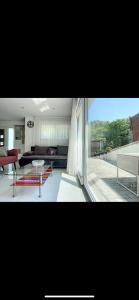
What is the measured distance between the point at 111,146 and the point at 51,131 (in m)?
6.17

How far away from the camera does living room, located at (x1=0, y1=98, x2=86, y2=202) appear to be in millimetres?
3608

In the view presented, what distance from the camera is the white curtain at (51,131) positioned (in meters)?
8.59

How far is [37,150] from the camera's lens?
771 cm

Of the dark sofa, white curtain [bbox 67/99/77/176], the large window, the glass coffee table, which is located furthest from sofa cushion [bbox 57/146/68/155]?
the large window

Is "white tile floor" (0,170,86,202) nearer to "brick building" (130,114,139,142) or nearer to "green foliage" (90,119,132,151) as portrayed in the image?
"green foliage" (90,119,132,151)

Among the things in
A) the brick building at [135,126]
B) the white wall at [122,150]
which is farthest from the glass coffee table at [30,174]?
the brick building at [135,126]

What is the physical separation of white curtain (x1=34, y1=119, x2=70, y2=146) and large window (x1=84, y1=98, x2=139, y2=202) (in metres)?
4.65

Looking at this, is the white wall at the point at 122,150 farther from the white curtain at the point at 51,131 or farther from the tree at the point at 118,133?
the white curtain at the point at 51,131

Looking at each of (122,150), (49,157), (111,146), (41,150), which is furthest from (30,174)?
(41,150)

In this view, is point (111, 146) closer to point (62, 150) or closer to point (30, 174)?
point (30, 174)
